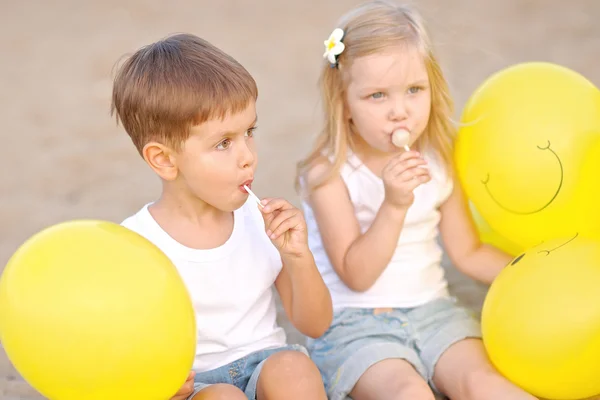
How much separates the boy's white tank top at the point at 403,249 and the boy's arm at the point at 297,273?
0.85 ft

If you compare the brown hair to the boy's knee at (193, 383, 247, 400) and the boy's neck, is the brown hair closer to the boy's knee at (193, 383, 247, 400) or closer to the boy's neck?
the boy's neck

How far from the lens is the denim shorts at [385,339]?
7.23ft

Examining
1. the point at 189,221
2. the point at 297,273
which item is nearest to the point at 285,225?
the point at 297,273

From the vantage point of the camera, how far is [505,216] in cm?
231

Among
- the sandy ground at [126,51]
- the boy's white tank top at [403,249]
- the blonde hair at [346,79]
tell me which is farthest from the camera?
the sandy ground at [126,51]

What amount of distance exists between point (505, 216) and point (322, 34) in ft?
12.0

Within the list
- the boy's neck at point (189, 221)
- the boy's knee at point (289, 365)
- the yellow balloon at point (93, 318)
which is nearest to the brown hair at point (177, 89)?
the boy's neck at point (189, 221)

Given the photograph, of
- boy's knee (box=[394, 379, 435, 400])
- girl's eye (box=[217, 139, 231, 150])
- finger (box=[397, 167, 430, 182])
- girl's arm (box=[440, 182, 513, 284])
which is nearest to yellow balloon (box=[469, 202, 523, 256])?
girl's arm (box=[440, 182, 513, 284])

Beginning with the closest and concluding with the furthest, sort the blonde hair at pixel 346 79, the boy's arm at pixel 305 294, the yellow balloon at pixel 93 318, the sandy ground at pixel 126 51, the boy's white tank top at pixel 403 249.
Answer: the yellow balloon at pixel 93 318, the boy's arm at pixel 305 294, the blonde hair at pixel 346 79, the boy's white tank top at pixel 403 249, the sandy ground at pixel 126 51

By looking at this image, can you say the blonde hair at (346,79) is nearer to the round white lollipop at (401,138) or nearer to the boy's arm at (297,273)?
the round white lollipop at (401,138)

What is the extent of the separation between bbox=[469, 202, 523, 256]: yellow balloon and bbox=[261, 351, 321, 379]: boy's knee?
2.62ft

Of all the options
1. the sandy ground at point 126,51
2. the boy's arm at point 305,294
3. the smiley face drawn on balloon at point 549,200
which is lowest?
the sandy ground at point 126,51

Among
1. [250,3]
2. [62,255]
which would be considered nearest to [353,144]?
[62,255]

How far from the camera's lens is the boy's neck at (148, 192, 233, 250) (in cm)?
204
